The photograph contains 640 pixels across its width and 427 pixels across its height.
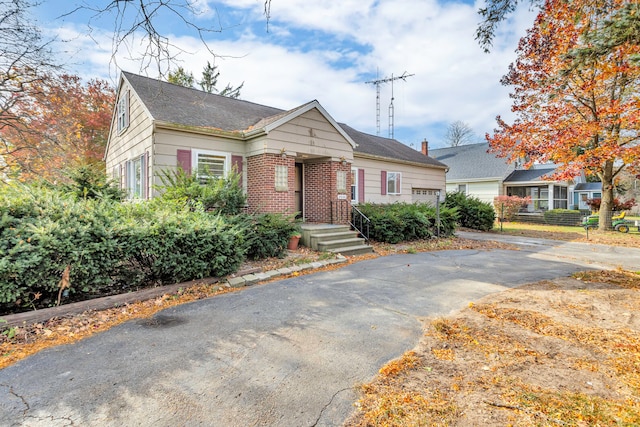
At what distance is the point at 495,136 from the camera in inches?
640

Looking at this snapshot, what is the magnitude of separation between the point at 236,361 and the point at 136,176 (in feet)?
31.5

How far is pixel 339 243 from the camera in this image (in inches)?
358

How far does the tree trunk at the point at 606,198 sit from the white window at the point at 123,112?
2156 cm

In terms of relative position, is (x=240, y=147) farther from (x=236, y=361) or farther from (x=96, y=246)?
(x=236, y=361)

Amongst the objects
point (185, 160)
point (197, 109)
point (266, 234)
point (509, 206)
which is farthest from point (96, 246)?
point (509, 206)

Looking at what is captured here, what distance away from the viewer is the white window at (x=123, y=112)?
11.1 metres

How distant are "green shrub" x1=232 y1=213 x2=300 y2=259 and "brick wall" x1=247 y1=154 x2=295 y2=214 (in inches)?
50.1

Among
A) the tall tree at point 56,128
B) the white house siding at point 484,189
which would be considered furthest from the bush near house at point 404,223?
the white house siding at point 484,189

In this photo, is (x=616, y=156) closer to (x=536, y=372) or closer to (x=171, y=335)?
(x=536, y=372)

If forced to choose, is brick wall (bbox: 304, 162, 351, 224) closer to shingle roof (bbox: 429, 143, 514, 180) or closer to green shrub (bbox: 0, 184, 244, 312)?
green shrub (bbox: 0, 184, 244, 312)

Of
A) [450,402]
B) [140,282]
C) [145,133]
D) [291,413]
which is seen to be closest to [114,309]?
[140,282]

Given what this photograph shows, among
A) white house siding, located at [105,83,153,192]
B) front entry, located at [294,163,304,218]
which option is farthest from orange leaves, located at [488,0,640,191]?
white house siding, located at [105,83,153,192]

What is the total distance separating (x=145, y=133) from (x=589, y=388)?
10.7 m

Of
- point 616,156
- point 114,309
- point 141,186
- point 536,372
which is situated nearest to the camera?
→ point 536,372
